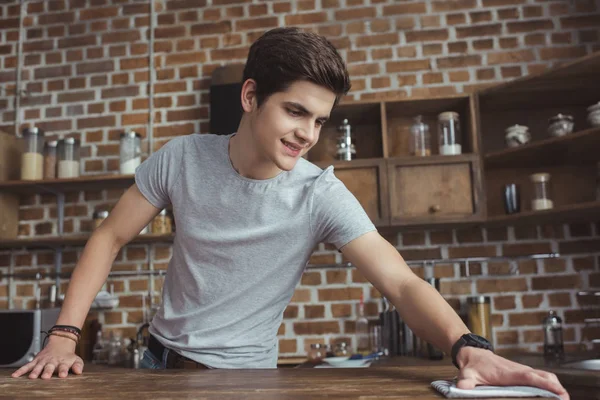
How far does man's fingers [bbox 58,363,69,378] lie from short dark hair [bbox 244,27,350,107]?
68cm

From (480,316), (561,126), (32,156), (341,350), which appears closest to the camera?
(561,126)

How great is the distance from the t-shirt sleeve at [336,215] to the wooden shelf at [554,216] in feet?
4.61

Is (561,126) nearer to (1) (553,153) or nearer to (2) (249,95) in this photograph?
(1) (553,153)

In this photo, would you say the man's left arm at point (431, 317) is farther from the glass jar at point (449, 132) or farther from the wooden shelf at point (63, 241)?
the wooden shelf at point (63, 241)

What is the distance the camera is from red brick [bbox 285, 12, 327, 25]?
124 inches

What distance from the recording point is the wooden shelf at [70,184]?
291 cm

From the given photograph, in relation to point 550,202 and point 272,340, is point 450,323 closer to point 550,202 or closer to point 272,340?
point 272,340

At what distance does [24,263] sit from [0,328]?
61cm

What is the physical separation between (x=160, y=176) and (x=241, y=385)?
658mm

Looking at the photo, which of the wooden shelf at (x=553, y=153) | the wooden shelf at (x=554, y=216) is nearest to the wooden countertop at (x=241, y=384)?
the wooden shelf at (x=554, y=216)

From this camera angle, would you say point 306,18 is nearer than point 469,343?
No

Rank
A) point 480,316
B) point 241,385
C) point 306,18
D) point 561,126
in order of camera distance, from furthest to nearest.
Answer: point 306,18
point 480,316
point 561,126
point 241,385

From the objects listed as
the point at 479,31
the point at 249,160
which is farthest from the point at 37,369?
the point at 479,31

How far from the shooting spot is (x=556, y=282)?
9.26ft
